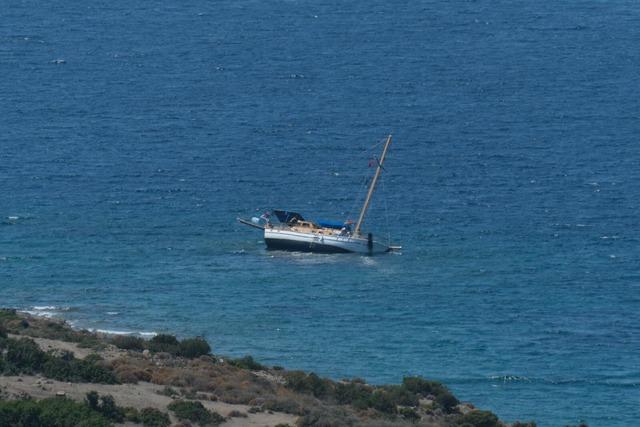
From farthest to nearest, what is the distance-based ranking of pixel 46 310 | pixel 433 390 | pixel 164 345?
pixel 46 310, pixel 164 345, pixel 433 390

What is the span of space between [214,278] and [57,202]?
24.0 metres

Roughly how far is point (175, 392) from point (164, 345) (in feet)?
42.9

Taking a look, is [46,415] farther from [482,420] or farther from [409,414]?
[482,420]

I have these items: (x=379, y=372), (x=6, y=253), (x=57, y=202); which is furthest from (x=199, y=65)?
(x=379, y=372)

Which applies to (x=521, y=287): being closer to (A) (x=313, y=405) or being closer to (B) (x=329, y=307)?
(B) (x=329, y=307)

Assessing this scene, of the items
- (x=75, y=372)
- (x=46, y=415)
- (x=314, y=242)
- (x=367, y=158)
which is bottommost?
(x=46, y=415)

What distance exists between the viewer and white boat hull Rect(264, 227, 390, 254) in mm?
132500

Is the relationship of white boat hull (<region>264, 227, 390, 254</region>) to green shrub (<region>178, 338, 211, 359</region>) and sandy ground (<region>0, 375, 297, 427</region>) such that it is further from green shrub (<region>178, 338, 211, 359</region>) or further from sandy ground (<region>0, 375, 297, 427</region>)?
sandy ground (<region>0, 375, 297, 427</region>)

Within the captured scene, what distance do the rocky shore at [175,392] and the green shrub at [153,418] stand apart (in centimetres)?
7

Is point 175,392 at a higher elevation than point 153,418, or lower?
higher

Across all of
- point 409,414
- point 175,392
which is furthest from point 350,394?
point 175,392

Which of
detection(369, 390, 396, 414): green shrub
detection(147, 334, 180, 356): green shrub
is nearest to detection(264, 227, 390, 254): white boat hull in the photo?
detection(147, 334, 180, 356): green shrub

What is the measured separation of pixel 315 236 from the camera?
133000 mm

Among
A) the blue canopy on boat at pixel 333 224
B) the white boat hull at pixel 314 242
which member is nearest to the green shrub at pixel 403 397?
the white boat hull at pixel 314 242
